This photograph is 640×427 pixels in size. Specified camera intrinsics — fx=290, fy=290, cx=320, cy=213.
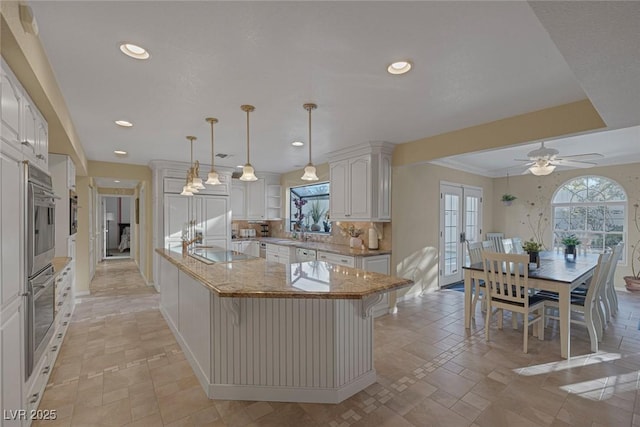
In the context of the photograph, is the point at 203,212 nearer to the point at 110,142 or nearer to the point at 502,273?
the point at 110,142

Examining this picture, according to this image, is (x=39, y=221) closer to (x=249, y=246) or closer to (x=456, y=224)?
(x=249, y=246)

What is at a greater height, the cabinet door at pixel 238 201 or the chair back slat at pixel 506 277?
the cabinet door at pixel 238 201

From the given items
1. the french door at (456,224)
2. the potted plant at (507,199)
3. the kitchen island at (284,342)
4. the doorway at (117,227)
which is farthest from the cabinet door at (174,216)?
the potted plant at (507,199)

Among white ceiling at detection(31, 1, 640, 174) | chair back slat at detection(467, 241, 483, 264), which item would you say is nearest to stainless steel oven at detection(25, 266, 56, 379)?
white ceiling at detection(31, 1, 640, 174)

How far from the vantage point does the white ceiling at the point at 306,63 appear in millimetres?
1451

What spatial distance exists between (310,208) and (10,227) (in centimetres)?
497

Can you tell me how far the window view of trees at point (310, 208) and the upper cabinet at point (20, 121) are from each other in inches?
165

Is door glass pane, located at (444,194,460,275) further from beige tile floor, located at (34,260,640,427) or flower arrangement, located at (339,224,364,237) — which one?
beige tile floor, located at (34,260,640,427)

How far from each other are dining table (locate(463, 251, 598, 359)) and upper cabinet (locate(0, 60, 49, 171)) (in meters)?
4.14

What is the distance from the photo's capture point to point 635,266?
16.7 feet

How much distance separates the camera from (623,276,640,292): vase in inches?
190

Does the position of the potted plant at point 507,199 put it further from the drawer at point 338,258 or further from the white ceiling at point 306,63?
the drawer at point 338,258

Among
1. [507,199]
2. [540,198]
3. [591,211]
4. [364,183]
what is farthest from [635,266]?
[364,183]

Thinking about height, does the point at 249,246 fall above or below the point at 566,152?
below
